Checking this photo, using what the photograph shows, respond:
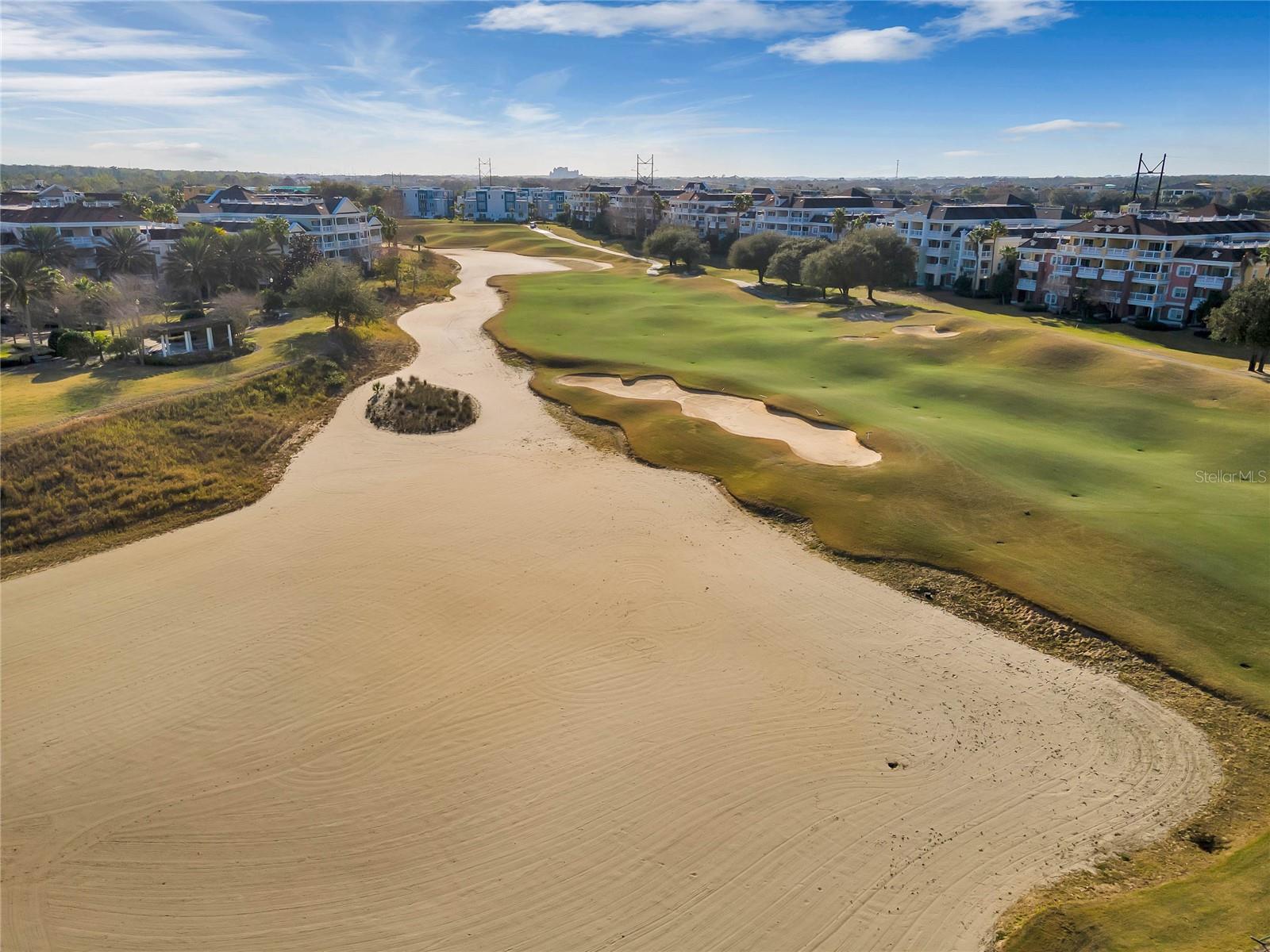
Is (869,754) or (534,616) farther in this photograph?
(534,616)

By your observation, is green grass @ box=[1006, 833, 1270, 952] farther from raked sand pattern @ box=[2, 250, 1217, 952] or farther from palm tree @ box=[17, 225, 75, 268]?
palm tree @ box=[17, 225, 75, 268]

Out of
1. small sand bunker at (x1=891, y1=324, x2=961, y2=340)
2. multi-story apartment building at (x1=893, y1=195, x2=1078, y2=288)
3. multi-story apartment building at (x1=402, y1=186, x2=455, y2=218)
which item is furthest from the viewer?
multi-story apartment building at (x1=402, y1=186, x2=455, y2=218)

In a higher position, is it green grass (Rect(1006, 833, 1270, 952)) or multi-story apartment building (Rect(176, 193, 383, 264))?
multi-story apartment building (Rect(176, 193, 383, 264))

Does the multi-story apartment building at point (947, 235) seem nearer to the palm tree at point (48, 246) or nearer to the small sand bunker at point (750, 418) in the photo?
the small sand bunker at point (750, 418)

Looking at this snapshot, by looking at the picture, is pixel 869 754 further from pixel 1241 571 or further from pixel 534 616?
pixel 1241 571

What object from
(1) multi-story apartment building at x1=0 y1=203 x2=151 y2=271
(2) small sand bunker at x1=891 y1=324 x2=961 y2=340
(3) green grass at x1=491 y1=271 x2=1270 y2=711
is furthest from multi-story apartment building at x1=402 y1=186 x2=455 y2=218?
(2) small sand bunker at x1=891 y1=324 x2=961 y2=340

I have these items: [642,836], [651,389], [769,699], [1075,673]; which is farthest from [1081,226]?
[642,836]
